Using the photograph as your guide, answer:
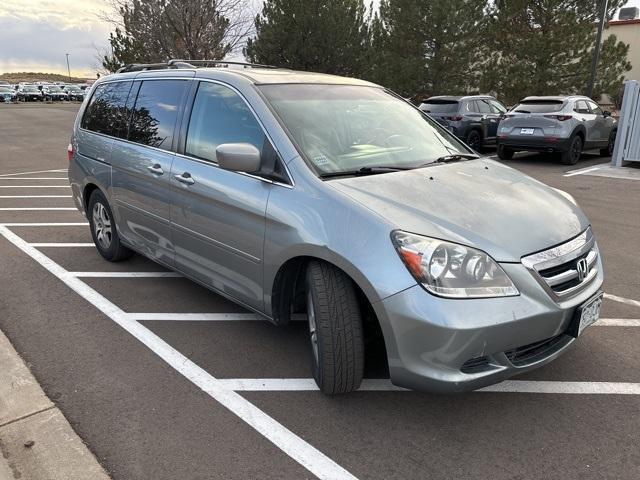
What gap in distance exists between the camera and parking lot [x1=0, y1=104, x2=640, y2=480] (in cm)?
254

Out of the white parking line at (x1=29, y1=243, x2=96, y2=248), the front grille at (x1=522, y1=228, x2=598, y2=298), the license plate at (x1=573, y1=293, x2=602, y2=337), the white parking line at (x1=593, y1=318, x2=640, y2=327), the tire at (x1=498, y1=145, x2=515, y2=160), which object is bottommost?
the white parking line at (x1=29, y1=243, x2=96, y2=248)

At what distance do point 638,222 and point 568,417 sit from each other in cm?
537

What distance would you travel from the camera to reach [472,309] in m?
2.40

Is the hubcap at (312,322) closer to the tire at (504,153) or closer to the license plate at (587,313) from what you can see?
the license plate at (587,313)

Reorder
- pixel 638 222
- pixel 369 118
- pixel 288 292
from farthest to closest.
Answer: pixel 638 222
pixel 369 118
pixel 288 292

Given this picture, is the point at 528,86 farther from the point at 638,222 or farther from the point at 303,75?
the point at 303,75

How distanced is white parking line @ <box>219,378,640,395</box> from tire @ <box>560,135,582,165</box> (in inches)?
412

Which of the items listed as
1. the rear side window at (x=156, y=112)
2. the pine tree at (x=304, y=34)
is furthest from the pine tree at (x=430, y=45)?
the rear side window at (x=156, y=112)

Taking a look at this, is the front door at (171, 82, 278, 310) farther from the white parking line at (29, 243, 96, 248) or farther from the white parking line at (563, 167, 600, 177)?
the white parking line at (563, 167, 600, 177)

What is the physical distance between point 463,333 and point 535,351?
1.78 ft

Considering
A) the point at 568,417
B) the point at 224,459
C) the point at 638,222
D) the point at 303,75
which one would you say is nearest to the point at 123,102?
the point at 303,75

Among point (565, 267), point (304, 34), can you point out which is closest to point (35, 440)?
point (565, 267)

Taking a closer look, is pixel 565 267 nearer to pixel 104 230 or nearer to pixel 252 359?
pixel 252 359

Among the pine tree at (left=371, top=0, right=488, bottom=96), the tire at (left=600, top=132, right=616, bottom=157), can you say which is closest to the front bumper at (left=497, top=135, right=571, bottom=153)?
the tire at (left=600, top=132, right=616, bottom=157)
